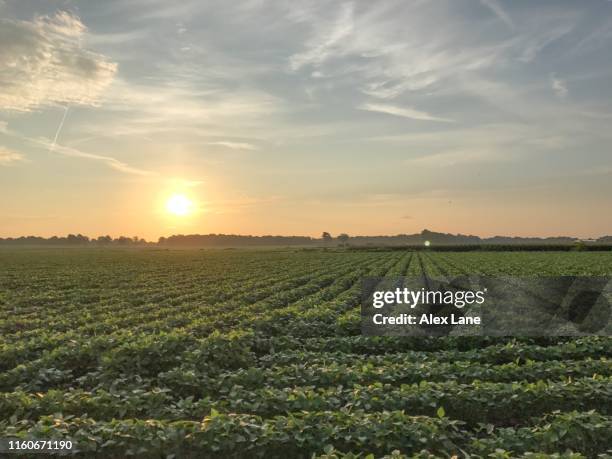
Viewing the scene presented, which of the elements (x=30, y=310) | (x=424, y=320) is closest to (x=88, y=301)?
(x=30, y=310)

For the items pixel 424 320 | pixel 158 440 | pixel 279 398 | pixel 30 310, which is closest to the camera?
pixel 158 440

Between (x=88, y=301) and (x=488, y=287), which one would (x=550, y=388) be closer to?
(x=488, y=287)

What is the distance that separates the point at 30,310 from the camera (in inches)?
897

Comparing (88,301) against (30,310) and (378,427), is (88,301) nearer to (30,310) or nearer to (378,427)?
(30,310)

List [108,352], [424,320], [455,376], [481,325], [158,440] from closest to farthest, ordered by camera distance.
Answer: [158,440] < [455,376] < [108,352] < [481,325] < [424,320]

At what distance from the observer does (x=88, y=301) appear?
2600 cm

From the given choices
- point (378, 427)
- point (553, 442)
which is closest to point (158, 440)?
point (378, 427)

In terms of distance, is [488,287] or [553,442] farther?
[488,287]

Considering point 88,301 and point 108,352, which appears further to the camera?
point 88,301

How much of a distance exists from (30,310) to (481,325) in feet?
61.3

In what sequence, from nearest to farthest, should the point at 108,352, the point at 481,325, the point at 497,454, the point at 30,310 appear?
1. the point at 497,454
2. the point at 108,352
3. the point at 481,325
4. the point at 30,310

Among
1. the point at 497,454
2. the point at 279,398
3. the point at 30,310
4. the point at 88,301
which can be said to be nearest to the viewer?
the point at 497,454

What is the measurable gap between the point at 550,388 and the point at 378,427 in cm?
370

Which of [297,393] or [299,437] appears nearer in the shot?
[299,437]
